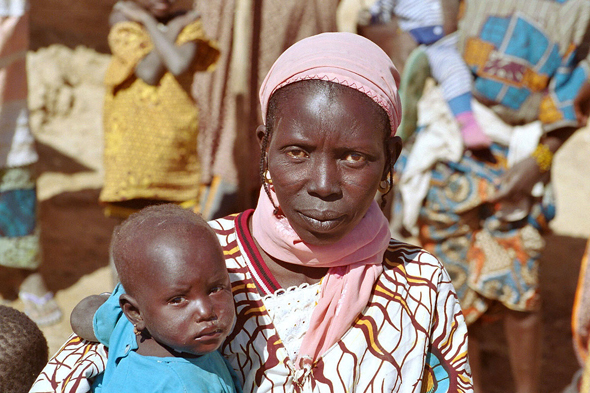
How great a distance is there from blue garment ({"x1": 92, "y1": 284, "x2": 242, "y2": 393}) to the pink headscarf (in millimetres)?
245

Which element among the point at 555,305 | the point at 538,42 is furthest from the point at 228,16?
the point at 555,305

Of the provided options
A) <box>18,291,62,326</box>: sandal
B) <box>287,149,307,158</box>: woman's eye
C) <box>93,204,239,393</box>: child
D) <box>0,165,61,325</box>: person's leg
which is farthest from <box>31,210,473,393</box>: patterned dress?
<box>18,291,62,326</box>: sandal

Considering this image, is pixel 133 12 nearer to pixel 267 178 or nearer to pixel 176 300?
pixel 267 178

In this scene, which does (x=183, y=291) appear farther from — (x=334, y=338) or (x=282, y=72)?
(x=282, y=72)

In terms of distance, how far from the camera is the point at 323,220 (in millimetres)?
1824

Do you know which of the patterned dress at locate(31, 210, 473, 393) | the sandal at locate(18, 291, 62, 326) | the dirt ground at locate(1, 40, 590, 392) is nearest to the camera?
the patterned dress at locate(31, 210, 473, 393)

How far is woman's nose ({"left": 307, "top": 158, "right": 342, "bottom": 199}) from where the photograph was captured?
5.85 feet

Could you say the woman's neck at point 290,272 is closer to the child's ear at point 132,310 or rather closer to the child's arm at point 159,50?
the child's ear at point 132,310

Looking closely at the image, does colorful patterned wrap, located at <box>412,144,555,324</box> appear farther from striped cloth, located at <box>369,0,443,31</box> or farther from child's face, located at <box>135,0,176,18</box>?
child's face, located at <box>135,0,176,18</box>

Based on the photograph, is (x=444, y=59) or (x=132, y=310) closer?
(x=132, y=310)

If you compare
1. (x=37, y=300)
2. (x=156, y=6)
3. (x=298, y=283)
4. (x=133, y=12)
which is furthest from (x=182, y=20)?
(x=298, y=283)

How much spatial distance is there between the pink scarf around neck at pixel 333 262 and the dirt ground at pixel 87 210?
10.4 ft

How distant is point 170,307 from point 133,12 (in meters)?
3.16

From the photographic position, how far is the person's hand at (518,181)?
12.7ft
